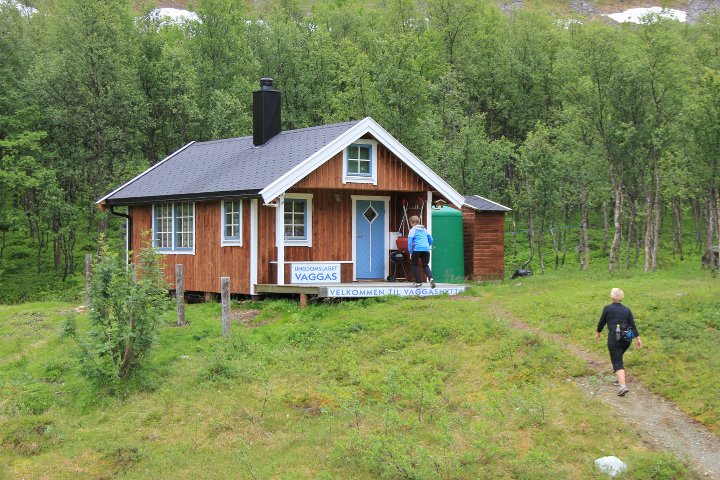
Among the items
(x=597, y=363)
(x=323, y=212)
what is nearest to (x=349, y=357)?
(x=597, y=363)

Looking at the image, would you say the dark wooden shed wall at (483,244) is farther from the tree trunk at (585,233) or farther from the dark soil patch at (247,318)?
the dark soil patch at (247,318)

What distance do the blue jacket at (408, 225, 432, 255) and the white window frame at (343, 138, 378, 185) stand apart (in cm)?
184

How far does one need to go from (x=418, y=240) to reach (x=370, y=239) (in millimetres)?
2354

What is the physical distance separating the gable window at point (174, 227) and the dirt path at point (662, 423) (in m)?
12.7

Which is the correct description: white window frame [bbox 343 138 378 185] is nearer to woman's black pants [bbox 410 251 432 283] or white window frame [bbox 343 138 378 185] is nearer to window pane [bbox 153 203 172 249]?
woman's black pants [bbox 410 251 432 283]

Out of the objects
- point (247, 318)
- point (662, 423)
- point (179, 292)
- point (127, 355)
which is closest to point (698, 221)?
point (247, 318)

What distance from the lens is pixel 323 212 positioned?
21.9 metres

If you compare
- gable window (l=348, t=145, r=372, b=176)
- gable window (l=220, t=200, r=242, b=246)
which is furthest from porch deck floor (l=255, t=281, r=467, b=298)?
gable window (l=348, t=145, r=372, b=176)

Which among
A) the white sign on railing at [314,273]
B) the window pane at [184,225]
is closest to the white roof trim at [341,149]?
the white sign on railing at [314,273]

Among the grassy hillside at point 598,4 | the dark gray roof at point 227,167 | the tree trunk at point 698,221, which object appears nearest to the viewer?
the dark gray roof at point 227,167

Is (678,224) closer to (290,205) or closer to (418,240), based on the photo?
(418,240)

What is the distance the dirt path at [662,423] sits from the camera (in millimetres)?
10219

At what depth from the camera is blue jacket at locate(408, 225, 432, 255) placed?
2077 centimetres

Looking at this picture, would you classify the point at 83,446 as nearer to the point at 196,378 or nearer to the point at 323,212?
the point at 196,378
